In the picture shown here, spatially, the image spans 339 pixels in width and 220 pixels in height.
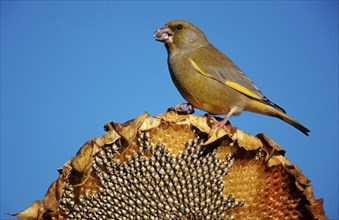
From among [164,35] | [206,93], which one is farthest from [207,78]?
[164,35]

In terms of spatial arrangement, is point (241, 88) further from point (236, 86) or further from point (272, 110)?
point (272, 110)

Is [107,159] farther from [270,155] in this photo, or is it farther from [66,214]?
[270,155]

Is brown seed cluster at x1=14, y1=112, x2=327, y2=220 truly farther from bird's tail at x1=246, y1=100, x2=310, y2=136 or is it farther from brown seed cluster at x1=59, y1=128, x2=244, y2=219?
bird's tail at x1=246, y1=100, x2=310, y2=136

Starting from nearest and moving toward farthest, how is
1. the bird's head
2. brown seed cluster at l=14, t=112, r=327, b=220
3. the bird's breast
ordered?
brown seed cluster at l=14, t=112, r=327, b=220 → the bird's breast → the bird's head

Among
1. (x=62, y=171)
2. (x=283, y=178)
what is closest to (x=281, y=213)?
(x=283, y=178)

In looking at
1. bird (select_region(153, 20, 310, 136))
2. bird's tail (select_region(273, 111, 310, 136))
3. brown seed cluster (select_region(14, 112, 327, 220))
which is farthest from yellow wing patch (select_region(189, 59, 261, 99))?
brown seed cluster (select_region(14, 112, 327, 220))

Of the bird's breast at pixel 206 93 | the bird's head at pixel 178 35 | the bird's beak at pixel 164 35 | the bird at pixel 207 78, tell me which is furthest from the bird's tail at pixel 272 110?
the bird's beak at pixel 164 35

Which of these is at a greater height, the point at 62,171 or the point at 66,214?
the point at 62,171
